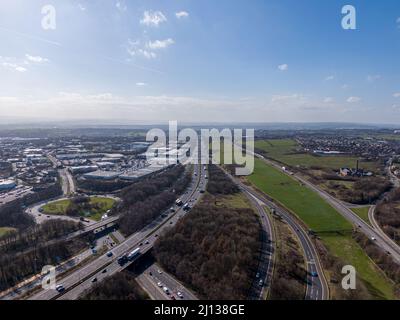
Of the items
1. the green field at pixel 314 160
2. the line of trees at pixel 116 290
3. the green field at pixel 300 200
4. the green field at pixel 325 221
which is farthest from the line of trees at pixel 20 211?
the green field at pixel 314 160

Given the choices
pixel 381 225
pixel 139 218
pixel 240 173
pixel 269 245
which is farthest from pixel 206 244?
pixel 240 173

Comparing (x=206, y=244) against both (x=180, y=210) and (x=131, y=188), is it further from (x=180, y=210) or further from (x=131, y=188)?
(x=131, y=188)

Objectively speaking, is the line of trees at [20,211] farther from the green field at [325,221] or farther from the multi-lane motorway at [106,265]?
the green field at [325,221]

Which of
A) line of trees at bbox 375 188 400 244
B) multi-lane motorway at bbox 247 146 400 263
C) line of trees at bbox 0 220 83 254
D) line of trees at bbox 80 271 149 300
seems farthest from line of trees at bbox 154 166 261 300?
line of trees at bbox 375 188 400 244
